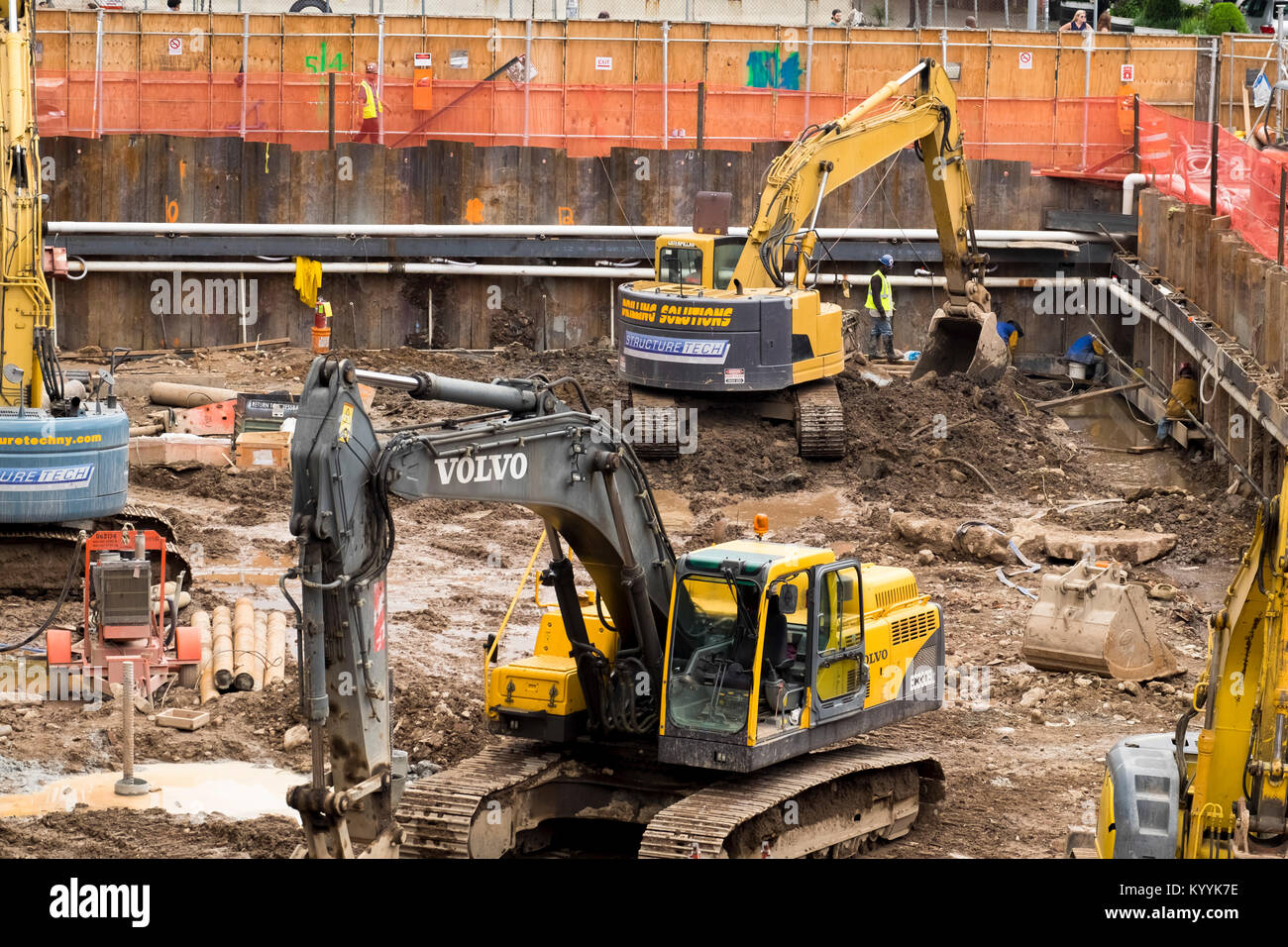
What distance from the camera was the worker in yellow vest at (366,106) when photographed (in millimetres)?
32000

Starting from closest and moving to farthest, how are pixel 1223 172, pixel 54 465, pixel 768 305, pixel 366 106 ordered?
pixel 54 465 < pixel 768 305 < pixel 1223 172 < pixel 366 106

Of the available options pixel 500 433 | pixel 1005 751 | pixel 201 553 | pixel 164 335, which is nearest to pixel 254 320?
pixel 164 335

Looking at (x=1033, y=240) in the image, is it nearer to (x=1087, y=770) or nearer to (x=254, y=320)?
(x=254, y=320)

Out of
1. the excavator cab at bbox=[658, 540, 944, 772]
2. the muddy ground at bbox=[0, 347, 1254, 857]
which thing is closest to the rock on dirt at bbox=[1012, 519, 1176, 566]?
the muddy ground at bbox=[0, 347, 1254, 857]

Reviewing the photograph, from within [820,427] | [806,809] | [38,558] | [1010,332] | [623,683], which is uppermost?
[1010,332]

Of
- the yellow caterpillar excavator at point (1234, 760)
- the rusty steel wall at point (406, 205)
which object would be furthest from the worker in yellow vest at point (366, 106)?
the yellow caterpillar excavator at point (1234, 760)

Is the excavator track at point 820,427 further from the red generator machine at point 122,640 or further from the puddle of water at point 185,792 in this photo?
the puddle of water at point 185,792

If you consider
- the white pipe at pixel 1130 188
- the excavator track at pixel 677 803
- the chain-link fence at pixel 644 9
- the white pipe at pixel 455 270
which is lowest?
the excavator track at pixel 677 803

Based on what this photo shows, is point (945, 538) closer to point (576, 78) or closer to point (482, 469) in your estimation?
point (482, 469)

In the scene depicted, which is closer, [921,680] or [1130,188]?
[921,680]

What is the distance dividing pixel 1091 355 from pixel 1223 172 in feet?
15.7

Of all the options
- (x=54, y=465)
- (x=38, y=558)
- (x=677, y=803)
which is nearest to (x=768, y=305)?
(x=54, y=465)

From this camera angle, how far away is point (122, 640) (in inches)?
627

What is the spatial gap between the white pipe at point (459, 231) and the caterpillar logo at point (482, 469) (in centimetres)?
1898
